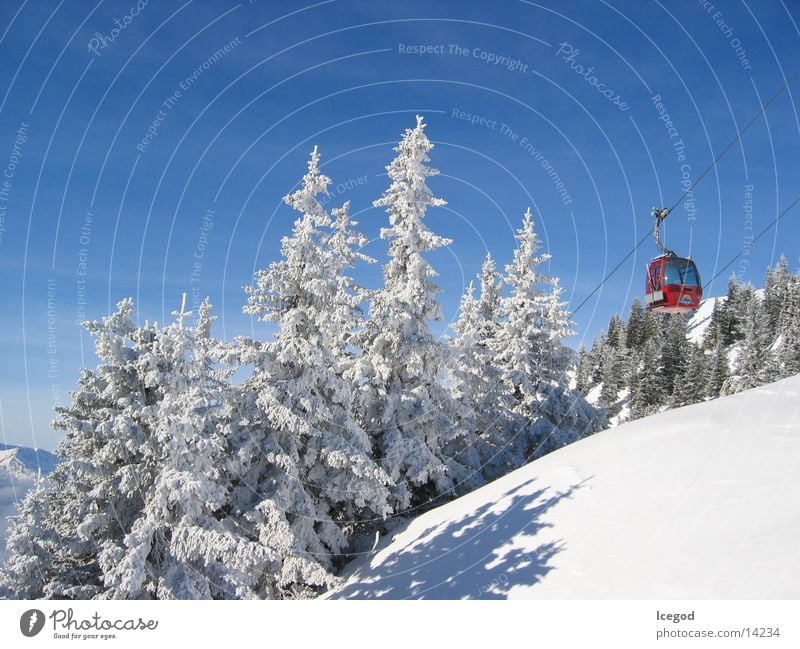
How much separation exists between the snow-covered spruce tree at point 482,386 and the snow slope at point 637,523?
294 inches

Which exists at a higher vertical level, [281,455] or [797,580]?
[281,455]

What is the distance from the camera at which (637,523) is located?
38.3ft

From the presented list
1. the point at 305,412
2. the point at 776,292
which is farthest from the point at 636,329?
the point at 305,412

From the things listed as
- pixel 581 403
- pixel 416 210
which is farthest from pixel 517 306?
pixel 416 210

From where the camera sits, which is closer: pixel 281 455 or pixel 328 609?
pixel 328 609

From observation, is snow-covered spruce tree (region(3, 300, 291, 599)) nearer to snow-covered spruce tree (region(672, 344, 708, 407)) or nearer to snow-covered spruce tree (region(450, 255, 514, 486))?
snow-covered spruce tree (region(450, 255, 514, 486))

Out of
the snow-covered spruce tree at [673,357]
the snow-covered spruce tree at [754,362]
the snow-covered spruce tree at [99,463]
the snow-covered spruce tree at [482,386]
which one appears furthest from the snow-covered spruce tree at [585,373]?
the snow-covered spruce tree at [99,463]

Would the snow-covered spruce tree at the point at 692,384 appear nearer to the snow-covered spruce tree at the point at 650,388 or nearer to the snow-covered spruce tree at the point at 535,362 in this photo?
the snow-covered spruce tree at the point at 650,388

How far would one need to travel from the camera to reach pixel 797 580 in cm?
802

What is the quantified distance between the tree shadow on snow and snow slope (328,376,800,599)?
1.7 inches

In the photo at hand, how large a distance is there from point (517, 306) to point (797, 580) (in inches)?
865

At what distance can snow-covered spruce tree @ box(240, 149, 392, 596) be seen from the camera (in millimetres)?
16828

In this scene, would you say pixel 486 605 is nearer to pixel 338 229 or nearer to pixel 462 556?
pixel 462 556

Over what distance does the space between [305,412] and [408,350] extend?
5329 millimetres
